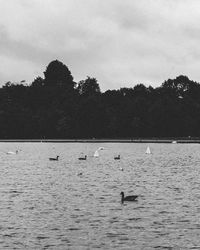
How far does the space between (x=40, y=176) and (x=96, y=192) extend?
23.0 metres

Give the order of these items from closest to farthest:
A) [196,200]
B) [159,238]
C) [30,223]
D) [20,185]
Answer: [159,238] < [30,223] < [196,200] < [20,185]

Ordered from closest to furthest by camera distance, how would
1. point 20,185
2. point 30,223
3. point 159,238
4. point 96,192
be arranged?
point 159,238 → point 30,223 → point 96,192 → point 20,185

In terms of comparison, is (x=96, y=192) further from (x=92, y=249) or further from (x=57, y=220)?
(x=92, y=249)

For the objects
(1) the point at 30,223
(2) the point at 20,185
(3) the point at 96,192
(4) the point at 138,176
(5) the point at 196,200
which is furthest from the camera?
(4) the point at 138,176

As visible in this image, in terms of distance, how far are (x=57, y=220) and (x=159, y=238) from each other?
28.7 ft

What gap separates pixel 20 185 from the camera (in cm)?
6844

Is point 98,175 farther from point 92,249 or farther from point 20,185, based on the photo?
point 92,249

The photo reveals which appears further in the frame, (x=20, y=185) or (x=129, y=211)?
(x=20, y=185)

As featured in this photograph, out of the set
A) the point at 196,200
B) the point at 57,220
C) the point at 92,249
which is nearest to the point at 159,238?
the point at 92,249

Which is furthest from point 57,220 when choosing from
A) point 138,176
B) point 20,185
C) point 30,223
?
point 138,176

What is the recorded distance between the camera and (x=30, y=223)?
1631 inches

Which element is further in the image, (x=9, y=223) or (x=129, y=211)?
(x=129, y=211)

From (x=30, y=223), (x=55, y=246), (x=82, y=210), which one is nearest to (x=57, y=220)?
(x=30, y=223)

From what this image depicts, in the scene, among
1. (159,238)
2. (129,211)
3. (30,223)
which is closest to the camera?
(159,238)
